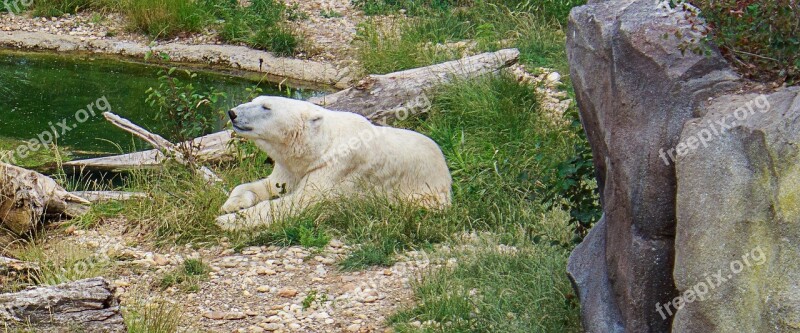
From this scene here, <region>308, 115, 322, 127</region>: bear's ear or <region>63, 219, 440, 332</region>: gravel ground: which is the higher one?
<region>308, 115, 322, 127</region>: bear's ear

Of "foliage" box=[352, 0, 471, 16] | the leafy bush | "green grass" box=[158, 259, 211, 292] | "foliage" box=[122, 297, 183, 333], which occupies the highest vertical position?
the leafy bush

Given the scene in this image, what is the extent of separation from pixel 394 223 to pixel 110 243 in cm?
186

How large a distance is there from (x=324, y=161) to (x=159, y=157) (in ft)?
5.15

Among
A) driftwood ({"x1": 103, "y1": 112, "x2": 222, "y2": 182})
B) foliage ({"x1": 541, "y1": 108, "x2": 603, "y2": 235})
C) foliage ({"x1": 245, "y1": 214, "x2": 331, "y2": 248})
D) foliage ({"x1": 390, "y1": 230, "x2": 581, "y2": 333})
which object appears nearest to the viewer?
foliage ({"x1": 390, "y1": 230, "x2": 581, "y2": 333})

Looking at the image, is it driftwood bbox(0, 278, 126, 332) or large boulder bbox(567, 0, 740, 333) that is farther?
driftwood bbox(0, 278, 126, 332)

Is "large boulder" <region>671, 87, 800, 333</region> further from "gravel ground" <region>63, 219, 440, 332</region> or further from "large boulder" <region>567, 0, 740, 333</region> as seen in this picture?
"gravel ground" <region>63, 219, 440, 332</region>

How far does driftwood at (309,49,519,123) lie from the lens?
855 centimetres

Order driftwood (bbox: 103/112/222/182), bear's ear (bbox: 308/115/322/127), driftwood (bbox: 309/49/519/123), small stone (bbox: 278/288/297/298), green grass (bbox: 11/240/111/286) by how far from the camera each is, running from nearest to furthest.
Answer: green grass (bbox: 11/240/111/286), small stone (bbox: 278/288/297/298), bear's ear (bbox: 308/115/322/127), driftwood (bbox: 103/112/222/182), driftwood (bbox: 309/49/519/123)

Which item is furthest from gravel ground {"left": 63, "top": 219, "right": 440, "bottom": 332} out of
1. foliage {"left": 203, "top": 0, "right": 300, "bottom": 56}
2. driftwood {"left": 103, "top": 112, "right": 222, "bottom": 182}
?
foliage {"left": 203, "top": 0, "right": 300, "bottom": 56}

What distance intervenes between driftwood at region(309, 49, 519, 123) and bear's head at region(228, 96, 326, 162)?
1.43 meters

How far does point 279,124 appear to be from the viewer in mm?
6945

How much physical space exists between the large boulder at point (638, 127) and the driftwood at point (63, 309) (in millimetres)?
2099

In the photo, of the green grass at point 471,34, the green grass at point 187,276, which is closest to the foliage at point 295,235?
the green grass at point 187,276

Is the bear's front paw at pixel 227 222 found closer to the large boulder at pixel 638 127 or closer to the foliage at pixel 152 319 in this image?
the foliage at pixel 152 319
